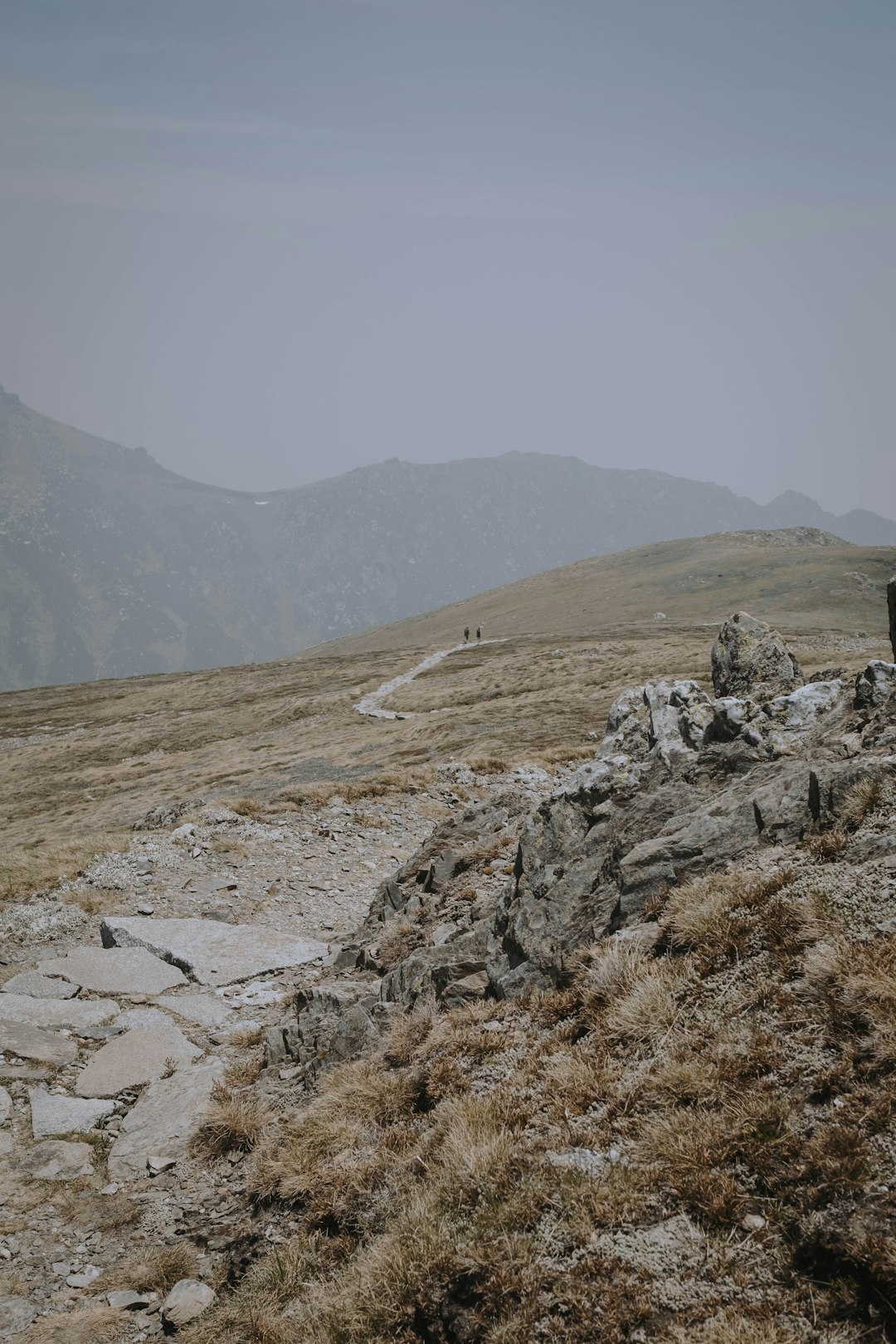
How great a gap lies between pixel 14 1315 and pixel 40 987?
7.27 metres

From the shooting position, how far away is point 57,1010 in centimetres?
1229

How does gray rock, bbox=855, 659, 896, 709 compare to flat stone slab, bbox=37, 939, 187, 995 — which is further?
flat stone slab, bbox=37, 939, 187, 995

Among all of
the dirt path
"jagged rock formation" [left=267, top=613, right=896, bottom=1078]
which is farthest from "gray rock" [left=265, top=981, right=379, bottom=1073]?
the dirt path

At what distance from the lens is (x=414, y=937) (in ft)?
40.8

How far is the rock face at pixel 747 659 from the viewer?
20.9 m

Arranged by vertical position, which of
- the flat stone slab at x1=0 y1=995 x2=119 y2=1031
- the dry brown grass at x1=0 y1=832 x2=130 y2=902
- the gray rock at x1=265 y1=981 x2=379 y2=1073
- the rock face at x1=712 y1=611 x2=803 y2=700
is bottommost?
the flat stone slab at x1=0 y1=995 x2=119 y2=1031

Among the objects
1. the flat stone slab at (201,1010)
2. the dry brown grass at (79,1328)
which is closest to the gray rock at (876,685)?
the dry brown grass at (79,1328)

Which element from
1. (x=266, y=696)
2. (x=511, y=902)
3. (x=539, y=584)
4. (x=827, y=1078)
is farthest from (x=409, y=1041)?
(x=539, y=584)

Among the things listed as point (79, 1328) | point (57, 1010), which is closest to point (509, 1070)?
point (79, 1328)

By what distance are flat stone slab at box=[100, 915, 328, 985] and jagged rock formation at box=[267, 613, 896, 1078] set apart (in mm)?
1593

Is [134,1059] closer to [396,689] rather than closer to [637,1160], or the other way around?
[637,1160]

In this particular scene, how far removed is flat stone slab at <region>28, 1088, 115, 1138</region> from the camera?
30.8 ft

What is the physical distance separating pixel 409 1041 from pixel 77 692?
12047cm

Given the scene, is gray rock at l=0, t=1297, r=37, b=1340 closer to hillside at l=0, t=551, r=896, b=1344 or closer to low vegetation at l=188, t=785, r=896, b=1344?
hillside at l=0, t=551, r=896, b=1344
